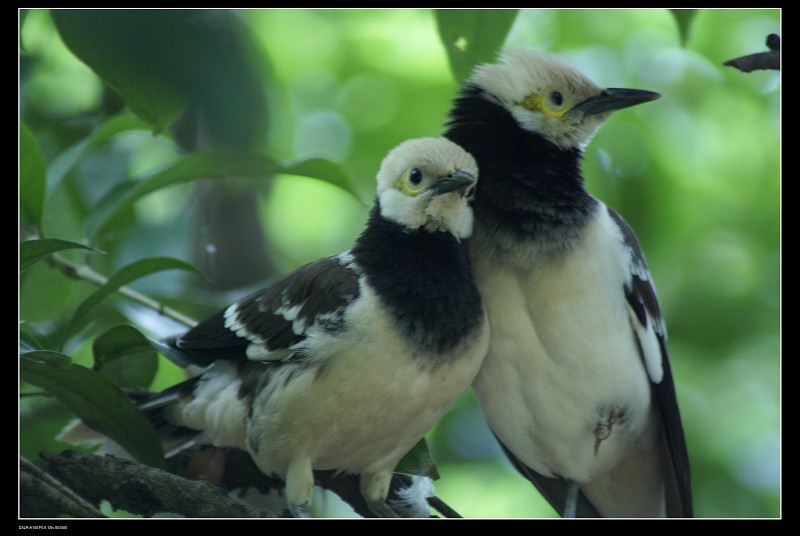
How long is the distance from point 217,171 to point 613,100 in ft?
2.92

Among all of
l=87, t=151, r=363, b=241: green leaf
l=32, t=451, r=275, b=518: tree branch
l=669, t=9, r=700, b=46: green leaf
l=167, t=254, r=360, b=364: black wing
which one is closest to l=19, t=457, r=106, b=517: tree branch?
l=32, t=451, r=275, b=518: tree branch

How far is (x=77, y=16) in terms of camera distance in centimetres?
160

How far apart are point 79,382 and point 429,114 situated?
57.5 inches

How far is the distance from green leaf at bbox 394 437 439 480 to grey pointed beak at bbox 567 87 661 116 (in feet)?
2.65

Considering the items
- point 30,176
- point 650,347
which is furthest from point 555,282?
point 30,176

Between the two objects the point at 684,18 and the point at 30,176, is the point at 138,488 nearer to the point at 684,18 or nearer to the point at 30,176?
the point at 30,176

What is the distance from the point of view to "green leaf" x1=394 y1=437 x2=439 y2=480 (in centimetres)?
191

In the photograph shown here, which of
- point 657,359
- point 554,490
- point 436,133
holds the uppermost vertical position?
point 436,133

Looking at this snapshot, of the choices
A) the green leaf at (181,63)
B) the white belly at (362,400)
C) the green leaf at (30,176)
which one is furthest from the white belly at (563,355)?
the green leaf at (30,176)

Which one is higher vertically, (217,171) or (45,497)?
(217,171)

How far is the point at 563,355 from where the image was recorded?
182 centimetres

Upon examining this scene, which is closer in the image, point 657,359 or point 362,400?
point 362,400

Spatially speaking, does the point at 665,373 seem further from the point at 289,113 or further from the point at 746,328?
the point at 289,113
